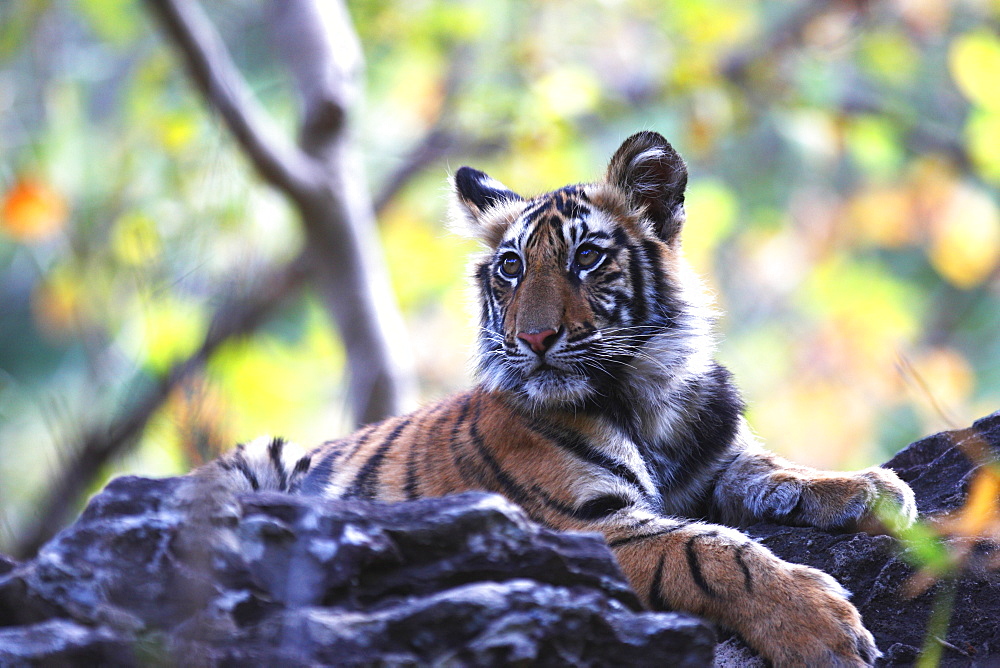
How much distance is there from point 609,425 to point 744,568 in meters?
0.86

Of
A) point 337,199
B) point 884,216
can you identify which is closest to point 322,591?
point 337,199

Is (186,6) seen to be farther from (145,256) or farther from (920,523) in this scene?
(920,523)

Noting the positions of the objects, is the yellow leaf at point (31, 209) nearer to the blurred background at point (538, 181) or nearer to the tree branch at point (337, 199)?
the blurred background at point (538, 181)

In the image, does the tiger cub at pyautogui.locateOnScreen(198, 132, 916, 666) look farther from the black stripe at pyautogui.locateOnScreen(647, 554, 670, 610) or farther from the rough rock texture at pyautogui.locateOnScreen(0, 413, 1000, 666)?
the rough rock texture at pyautogui.locateOnScreen(0, 413, 1000, 666)

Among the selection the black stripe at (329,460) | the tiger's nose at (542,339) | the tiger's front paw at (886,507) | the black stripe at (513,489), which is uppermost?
the tiger's nose at (542,339)

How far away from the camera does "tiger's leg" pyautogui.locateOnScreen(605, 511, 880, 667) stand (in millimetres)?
2305

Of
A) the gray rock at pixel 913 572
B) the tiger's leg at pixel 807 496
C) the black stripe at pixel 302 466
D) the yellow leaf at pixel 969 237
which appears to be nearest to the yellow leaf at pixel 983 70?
the gray rock at pixel 913 572

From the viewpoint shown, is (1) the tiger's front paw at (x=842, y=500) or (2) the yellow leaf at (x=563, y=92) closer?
(1) the tiger's front paw at (x=842, y=500)

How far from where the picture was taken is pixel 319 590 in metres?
2.01

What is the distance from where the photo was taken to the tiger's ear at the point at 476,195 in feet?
13.3

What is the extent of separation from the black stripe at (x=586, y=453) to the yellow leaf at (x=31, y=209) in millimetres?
5613

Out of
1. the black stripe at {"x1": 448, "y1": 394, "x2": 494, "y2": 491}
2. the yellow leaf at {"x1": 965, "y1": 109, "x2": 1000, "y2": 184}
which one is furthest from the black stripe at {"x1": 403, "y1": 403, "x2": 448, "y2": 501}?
the yellow leaf at {"x1": 965, "y1": 109, "x2": 1000, "y2": 184}

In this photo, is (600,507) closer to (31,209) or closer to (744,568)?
(744,568)

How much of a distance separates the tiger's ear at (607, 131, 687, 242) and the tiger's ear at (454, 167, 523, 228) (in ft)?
1.68
